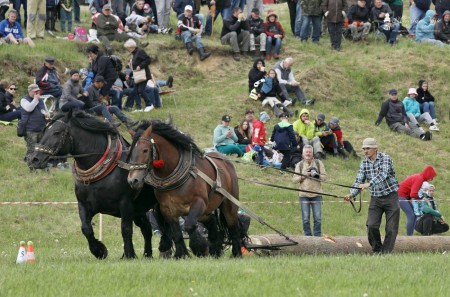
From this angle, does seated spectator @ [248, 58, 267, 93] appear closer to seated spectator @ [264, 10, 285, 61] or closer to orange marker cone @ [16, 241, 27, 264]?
seated spectator @ [264, 10, 285, 61]

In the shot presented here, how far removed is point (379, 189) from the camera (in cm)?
1688

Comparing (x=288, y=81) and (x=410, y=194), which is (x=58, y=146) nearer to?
(x=410, y=194)

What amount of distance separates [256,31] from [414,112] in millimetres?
5223

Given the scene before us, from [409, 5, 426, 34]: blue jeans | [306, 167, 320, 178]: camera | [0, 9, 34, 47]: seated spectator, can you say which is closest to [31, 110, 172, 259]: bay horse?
[306, 167, 320, 178]: camera

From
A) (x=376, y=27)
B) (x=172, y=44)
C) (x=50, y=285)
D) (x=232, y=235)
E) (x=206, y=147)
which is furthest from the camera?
(x=376, y=27)

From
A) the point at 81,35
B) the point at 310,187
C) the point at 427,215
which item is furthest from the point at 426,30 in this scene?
the point at 310,187

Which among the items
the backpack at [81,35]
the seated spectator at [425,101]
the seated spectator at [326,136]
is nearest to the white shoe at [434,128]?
the seated spectator at [425,101]

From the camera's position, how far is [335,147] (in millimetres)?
27453

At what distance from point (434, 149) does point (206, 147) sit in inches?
264

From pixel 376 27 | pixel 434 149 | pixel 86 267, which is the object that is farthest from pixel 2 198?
pixel 376 27

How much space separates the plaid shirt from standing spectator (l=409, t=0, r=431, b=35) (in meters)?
20.3

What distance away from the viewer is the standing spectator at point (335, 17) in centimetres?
3350

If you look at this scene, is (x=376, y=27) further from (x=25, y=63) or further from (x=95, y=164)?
(x=95, y=164)

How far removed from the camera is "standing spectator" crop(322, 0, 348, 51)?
33.5 m
